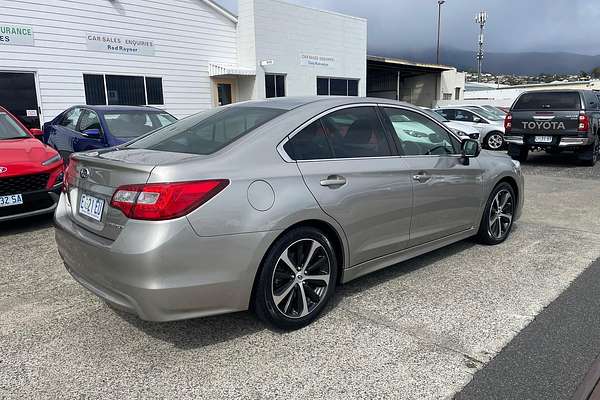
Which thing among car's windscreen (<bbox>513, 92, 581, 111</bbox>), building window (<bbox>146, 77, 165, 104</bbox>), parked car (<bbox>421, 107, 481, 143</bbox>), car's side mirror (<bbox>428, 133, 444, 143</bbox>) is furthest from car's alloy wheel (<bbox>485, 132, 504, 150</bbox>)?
car's side mirror (<bbox>428, 133, 444, 143</bbox>)

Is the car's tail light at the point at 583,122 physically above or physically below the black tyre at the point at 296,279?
above

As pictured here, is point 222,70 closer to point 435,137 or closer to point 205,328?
point 435,137

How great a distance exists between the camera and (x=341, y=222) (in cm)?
336

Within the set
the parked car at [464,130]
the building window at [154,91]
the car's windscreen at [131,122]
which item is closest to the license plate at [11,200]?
the car's windscreen at [131,122]

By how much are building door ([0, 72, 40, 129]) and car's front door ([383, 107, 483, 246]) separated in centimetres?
1196

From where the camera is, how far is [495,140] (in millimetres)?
15633

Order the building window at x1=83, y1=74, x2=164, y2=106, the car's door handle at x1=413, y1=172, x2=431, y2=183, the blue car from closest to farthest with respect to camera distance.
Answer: the car's door handle at x1=413, y1=172, x2=431, y2=183
the blue car
the building window at x1=83, y1=74, x2=164, y2=106

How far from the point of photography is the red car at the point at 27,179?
5328mm

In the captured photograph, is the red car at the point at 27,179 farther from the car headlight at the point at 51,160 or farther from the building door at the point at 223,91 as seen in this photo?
the building door at the point at 223,91

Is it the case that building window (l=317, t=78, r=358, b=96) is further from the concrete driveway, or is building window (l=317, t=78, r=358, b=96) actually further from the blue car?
the concrete driveway

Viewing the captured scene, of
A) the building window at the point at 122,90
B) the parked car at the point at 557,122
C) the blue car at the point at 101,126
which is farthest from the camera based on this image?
the building window at the point at 122,90

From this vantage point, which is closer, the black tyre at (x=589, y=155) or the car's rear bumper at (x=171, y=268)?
the car's rear bumper at (x=171, y=268)

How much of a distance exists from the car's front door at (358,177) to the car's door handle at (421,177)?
0.11 m

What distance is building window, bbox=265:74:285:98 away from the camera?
1886cm
